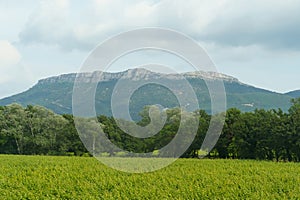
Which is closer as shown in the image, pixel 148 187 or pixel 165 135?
pixel 148 187

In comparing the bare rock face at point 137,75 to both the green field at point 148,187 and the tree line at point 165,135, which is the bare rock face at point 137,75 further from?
the tree line at point 165,135

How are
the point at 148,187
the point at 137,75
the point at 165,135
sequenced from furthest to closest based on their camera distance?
1. the point at 165,135
2. the point at 137,75
3. the point at 148,187

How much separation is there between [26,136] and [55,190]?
4489 centimetres

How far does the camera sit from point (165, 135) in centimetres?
4581

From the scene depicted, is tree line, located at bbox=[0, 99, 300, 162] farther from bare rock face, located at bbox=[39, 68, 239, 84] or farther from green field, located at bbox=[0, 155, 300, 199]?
bare rock face, located at bbox=[39, 68, 239, 84]

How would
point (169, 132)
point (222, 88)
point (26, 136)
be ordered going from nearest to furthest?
point (222, 88), point (169, 132), point (26, 136)

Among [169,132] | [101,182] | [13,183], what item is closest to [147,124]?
[101,182]

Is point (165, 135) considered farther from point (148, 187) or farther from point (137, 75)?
point (137, 75)

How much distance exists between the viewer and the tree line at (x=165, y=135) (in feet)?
148

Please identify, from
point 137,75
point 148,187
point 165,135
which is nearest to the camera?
point 148,187

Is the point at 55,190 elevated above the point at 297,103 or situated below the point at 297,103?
below

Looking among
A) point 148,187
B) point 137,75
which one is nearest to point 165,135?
point 148,187

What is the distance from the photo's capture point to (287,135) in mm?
46219

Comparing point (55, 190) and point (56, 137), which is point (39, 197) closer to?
point (55, 190)
